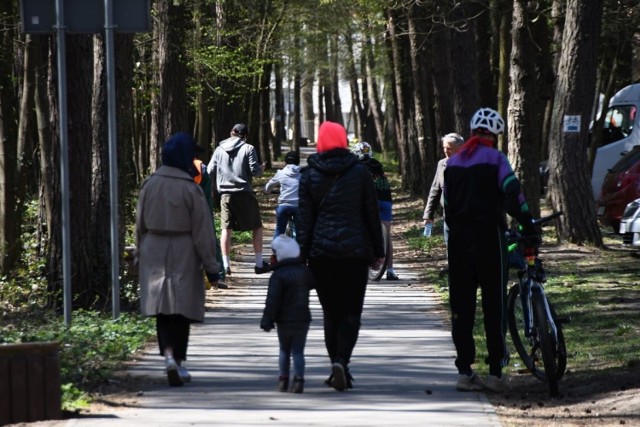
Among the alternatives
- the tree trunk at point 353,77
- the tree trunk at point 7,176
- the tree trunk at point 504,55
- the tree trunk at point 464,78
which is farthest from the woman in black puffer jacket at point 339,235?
the tree trunk at point 353,77

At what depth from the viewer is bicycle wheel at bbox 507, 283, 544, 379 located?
30.8ft

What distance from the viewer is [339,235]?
29.1ft

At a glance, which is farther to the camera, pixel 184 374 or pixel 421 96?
pixel 421 96

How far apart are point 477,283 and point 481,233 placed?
0.40m

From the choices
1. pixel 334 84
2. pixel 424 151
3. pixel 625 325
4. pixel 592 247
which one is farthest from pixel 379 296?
pixel 334 84

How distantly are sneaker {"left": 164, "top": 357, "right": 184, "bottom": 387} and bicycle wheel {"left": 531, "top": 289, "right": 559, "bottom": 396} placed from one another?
96.4 inches

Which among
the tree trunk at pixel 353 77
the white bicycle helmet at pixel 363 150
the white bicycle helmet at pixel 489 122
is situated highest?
the tree trunk at pixel 353 77

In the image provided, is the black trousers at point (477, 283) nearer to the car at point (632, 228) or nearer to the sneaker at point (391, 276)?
the sneaker at point (391, 276)

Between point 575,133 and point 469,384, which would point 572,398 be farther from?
point 575,133

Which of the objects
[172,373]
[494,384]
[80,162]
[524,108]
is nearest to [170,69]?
[524,108]

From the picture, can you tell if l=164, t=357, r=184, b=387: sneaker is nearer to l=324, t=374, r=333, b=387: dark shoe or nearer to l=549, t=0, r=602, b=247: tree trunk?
l=324, t=374, r=333, b=387: dark shoe

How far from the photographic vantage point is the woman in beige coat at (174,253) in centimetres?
913

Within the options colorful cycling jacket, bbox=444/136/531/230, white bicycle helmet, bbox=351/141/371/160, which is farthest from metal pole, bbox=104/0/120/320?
white bicycle helmet, bbox=351/141/371/160

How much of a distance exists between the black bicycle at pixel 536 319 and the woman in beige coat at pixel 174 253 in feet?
6.97
